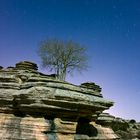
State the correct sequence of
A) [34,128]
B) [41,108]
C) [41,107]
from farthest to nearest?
[41,108] → [41,107] → [34,128]

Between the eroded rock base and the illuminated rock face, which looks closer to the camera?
the eroded rock base

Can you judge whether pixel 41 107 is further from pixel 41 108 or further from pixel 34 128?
pixel 34 128

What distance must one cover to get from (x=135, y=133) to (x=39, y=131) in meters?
43.4

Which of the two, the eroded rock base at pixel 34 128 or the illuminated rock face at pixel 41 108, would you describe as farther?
the illuminated rock face at pixel 41 108

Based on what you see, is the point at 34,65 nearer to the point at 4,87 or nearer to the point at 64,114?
the point at 4,87

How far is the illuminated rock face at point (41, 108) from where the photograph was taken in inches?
875

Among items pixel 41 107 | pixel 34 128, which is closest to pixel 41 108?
pixel 41 107

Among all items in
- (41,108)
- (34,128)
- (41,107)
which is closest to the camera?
(34,128)

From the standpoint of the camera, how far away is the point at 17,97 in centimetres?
2314

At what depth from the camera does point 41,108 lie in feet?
74.1

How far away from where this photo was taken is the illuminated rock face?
22234 millimetres

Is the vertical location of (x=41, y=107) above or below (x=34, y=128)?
above

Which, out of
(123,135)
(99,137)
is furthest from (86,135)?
(123,135)

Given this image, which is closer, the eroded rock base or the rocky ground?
the eroded rock base
